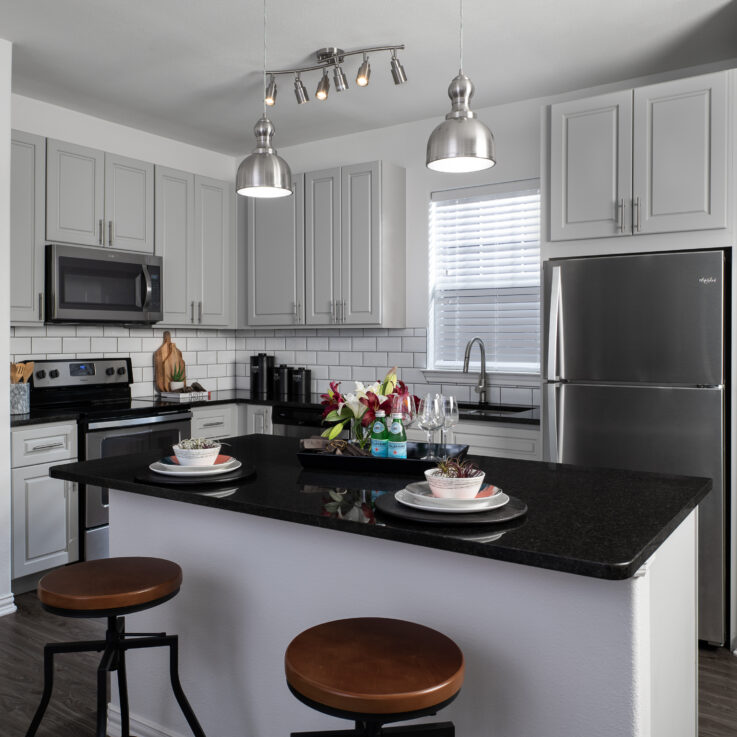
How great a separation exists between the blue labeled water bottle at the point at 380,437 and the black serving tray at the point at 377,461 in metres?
0.04

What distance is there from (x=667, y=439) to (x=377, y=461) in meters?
1.60

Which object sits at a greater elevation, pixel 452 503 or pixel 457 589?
pixel 452 503

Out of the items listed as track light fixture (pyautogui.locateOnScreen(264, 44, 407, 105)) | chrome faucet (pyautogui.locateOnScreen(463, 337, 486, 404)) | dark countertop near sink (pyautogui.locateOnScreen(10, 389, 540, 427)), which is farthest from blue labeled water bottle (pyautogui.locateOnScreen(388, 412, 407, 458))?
chrome faucet (pyautogui.locateOnScreen(463, 337, 486, 404))

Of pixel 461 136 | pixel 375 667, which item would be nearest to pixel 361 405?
pixel 461 136

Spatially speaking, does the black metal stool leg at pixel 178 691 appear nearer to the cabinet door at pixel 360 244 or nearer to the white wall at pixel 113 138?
the cabinet door at pixel 360 244

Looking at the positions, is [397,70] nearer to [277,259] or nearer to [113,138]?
[277,259]

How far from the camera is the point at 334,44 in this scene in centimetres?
339


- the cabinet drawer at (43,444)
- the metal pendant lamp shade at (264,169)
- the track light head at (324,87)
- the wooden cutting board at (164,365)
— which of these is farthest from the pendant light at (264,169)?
the wooden cutting board at (164,365)

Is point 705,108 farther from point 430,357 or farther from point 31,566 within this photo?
point 31,566

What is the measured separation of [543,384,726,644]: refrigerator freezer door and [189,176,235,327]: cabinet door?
2.79m

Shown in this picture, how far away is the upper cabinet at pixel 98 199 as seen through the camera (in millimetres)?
4070

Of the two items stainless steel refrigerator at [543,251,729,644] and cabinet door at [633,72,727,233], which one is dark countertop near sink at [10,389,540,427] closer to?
stainless steel refrigerator at [543,251,729,644]

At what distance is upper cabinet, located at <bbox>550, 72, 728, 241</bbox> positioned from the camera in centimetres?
310

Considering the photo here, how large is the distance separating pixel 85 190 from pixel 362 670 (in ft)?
12.1
